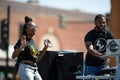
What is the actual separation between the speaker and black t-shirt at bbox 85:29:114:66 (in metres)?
0.25

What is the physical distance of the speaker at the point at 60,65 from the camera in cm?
916

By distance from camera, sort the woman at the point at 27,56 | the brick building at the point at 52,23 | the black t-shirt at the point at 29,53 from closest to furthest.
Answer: the woman at the point at 27,56 < the black t-shirt at the point at 29,53 < the brick building at the point at 52,23

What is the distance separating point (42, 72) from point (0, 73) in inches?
1678

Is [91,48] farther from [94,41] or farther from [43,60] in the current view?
[43,60]

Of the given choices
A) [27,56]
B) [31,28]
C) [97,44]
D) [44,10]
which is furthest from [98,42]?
[44,10]

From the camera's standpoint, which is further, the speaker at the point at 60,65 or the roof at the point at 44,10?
the roof at the point at 44,10

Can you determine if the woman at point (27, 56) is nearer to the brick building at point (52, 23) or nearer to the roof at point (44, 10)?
the brick building at point (52, 23)

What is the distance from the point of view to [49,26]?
7094 centimetres

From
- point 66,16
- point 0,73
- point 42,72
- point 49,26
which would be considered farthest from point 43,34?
point 42,72

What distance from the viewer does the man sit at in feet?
29.9

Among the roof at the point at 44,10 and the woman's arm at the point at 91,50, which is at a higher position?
the roof at the point at 44,10

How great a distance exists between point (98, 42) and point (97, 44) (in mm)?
53

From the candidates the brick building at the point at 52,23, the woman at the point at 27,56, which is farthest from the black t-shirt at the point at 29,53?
the brick building at the point at 52,23

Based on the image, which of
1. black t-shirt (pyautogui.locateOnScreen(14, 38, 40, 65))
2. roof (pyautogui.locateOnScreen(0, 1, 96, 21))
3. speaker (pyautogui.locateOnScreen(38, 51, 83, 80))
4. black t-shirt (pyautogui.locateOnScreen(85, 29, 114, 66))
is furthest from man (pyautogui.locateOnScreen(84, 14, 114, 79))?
roof (pyautogui.locateOnScreen(0, 1, 96, 21))
